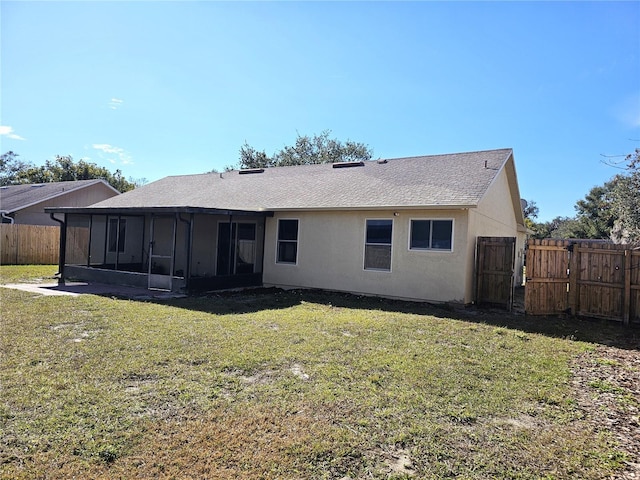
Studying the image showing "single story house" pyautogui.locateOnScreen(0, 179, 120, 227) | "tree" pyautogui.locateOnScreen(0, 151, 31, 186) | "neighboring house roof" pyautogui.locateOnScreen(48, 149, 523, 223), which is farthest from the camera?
"tree" pyautogui.locateOnScreen(0, 151, 31, 186)

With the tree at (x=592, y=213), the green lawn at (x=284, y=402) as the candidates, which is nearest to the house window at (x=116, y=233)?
the green lawn at (x=284, y=402)

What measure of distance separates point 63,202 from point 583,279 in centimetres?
2665

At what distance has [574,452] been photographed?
10.2ft

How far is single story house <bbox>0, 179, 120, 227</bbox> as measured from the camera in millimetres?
22094

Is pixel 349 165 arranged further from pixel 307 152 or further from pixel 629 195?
pixel 307 152

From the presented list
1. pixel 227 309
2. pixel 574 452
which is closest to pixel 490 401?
pixel 574 452

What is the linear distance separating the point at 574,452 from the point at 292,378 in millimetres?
2705

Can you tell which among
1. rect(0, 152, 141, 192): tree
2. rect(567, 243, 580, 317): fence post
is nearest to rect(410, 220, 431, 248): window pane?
rect(567, 243, 580, 317): fence post

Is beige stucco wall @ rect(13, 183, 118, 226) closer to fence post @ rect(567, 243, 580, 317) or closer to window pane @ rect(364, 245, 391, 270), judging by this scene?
window pane @ rect(364, 245, 391, 270)

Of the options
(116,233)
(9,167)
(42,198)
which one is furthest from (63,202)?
(9,167)

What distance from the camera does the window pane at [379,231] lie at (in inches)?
431

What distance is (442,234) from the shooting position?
10133 mm

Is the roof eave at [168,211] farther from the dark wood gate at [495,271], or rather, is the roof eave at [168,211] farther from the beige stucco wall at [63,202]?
the beige stucco wall at [63,202]

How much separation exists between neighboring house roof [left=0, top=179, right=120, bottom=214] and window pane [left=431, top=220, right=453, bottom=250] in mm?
22725
